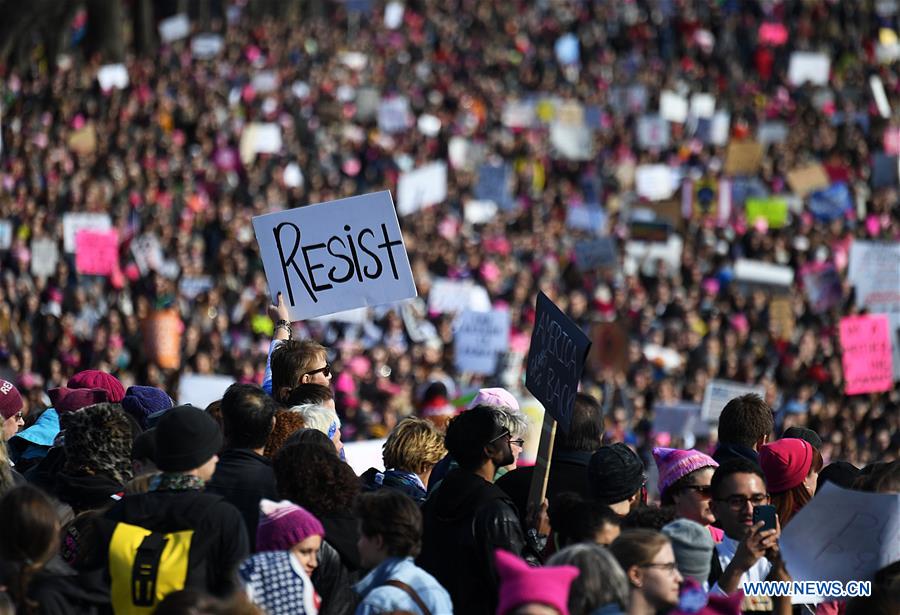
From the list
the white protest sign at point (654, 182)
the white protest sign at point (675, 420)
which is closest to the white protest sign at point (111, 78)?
the white protest sign at point (654, 182)

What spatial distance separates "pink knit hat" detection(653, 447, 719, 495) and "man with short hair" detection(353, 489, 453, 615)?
1.27 metres

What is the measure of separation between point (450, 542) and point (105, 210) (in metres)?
12.8

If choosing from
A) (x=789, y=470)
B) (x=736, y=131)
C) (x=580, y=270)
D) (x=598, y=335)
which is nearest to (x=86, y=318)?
(x=598, y=335)

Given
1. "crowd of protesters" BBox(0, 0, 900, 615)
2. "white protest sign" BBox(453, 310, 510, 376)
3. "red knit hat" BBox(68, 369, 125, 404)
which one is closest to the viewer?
"crowd of protesters" BBox(0, 0, 900, 615)

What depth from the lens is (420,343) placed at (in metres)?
16.7

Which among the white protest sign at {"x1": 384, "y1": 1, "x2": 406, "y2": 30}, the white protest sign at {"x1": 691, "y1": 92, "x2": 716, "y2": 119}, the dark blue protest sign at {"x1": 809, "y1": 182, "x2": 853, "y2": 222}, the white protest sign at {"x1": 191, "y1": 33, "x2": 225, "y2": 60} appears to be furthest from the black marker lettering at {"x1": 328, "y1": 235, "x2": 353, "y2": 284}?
the white protest sign at {"x1": 384, "y1": 1, "x2": 406, "y2": 30}

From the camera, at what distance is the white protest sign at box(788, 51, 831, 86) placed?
30.7 meters

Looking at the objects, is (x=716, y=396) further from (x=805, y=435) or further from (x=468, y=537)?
(x=468, y=537)

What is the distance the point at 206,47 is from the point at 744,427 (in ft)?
75.1

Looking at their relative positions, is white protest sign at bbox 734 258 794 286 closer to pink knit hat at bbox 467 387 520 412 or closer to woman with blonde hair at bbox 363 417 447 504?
pink knit hat at bbox 467 387 520 412

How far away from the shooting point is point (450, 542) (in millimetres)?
5578

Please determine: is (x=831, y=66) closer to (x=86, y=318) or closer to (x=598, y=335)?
(x=598, y=335)

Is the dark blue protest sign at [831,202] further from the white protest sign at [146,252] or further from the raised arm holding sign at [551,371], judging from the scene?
the raised arm holding sign at [551,371]

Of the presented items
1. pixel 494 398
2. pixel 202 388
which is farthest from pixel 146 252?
pixel 494 398
